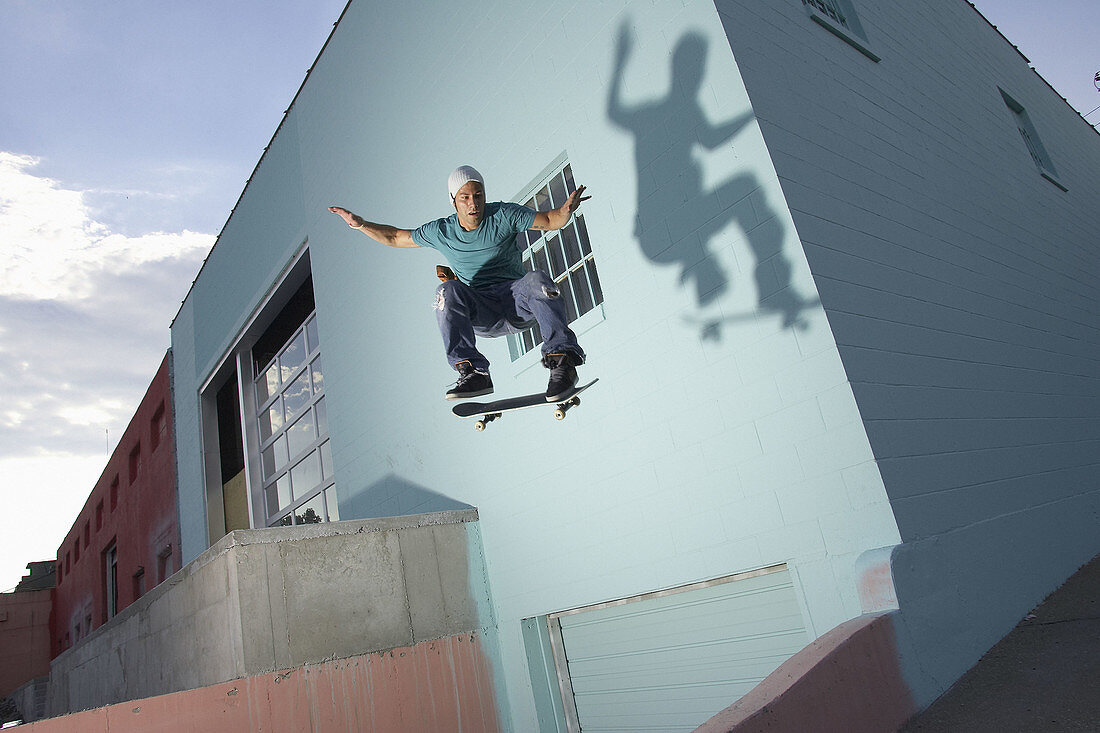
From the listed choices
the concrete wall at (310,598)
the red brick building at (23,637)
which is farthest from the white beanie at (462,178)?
the red brick building at (23,637)

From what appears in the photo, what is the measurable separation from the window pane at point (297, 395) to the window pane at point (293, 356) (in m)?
0.21

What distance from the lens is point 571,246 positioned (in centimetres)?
552

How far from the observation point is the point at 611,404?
4965 millimetres

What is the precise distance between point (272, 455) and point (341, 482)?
13.0 feet

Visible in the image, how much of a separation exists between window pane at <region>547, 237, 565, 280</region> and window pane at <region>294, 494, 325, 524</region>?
547 cm

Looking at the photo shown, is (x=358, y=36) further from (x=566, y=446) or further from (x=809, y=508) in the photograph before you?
(x=809, y=508)

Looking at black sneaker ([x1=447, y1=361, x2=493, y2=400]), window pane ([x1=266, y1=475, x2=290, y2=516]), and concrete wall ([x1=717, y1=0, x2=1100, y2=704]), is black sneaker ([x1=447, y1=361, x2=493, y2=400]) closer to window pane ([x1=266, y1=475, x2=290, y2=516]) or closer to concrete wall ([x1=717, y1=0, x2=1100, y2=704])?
concrete wall ([x1=717, y1=0, x2=1100, y2=704])

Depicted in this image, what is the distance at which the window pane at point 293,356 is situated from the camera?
33.4 feet

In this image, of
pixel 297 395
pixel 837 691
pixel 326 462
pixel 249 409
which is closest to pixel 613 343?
pixel 837 691

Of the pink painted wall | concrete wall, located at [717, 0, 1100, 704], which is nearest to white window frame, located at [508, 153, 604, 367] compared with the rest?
concrete wall, located at [717, 0, 1100, 704]

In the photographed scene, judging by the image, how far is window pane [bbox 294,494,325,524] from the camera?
9445 millimetres

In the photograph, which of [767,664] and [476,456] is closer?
[767,664]

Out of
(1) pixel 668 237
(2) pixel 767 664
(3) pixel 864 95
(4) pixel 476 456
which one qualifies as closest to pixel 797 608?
(2) pixel 767 664

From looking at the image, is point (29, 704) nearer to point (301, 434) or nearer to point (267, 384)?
point (267, 384)
